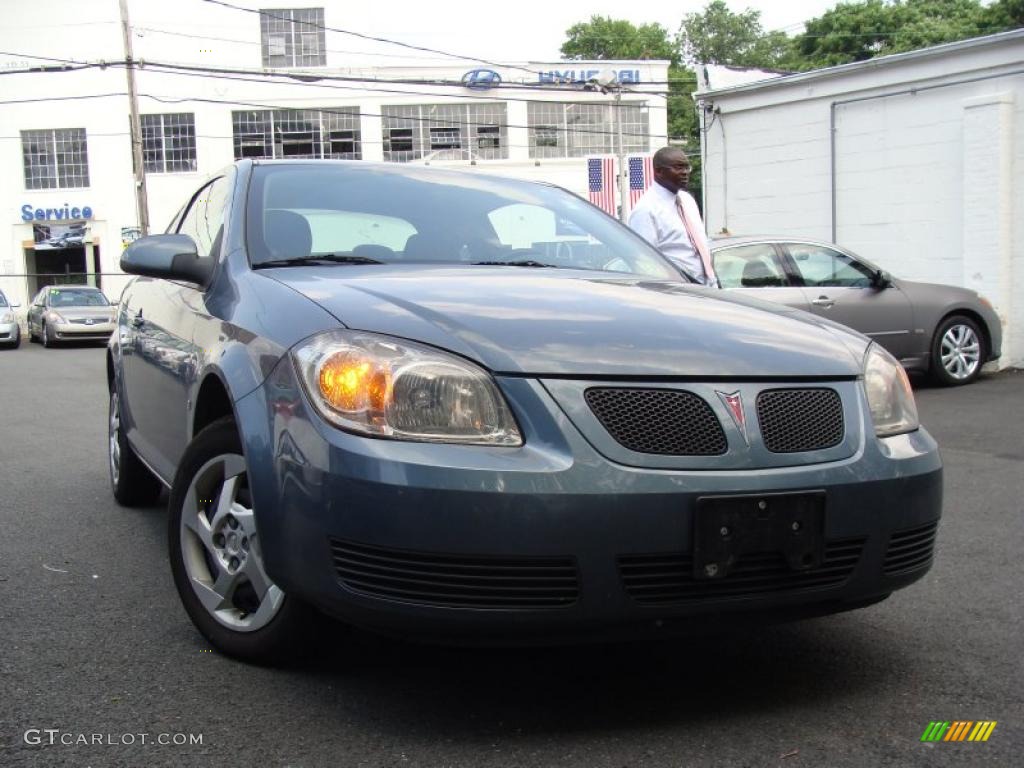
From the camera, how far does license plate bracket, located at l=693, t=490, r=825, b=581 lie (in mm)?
2457

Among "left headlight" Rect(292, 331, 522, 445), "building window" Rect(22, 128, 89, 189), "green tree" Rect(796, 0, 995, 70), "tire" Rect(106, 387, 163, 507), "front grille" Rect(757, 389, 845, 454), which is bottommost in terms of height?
"tire" Rect(106, 387, 163, 507)

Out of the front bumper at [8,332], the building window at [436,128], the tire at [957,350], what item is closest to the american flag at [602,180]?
the building window at [436,128]

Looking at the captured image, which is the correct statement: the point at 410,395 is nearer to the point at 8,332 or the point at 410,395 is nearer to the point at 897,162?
the point at 897,162

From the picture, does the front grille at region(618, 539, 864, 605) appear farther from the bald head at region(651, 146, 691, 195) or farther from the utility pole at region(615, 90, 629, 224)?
the utility pole at region(615, 90, 629, 224)

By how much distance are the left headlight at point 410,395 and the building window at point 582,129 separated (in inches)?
1436

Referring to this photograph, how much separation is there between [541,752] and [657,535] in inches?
22.8

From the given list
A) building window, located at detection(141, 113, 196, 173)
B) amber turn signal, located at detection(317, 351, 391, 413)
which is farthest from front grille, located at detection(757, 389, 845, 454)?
building window, located at detection(141, 113, 196, 173)

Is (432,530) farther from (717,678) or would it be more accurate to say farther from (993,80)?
(993,80)

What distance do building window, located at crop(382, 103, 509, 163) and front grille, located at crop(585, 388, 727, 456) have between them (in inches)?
1409

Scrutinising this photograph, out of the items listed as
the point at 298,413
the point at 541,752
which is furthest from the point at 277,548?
the point at 541,752

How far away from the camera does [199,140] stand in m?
36.2

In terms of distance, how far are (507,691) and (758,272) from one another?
303 inches

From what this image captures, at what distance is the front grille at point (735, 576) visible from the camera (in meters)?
2.46


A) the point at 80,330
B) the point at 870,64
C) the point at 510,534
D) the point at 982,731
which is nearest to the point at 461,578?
the point at 510,534
